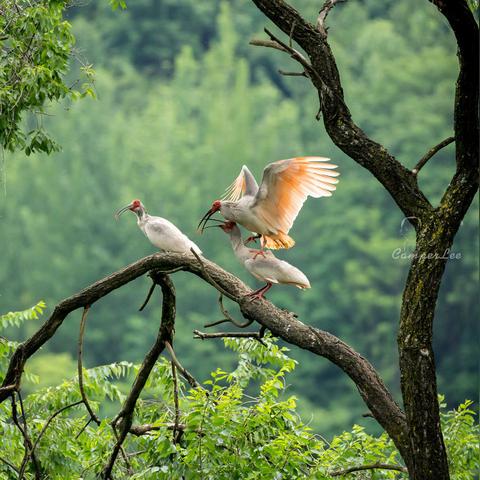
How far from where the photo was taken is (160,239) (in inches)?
291

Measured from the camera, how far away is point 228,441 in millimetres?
6355

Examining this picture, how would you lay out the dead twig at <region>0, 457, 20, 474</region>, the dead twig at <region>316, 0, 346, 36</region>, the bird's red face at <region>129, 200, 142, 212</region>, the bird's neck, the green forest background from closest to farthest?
the dead twig at <region>316, 0, 346, 36</region> → the dead twig at <region>0, 457, 20, 474</region> → the bird's neck → the bird's red face at <region>129, 200, 142, 212</region> → the green forest background

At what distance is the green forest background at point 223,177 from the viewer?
42188 millimetres

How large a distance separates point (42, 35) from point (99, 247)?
38.4 metres

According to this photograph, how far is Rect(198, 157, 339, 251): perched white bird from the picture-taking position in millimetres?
6543

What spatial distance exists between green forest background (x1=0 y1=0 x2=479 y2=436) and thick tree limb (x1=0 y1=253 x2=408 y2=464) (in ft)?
101

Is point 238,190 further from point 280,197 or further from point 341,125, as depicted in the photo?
point 341,125

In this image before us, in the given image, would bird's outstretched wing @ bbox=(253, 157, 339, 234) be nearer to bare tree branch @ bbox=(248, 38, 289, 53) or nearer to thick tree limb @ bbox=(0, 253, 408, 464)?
thick tree limb @ bbox=(0, 253, 408, 464)

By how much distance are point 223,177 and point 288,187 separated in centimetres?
4349

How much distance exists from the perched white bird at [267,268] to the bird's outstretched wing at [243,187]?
1.06 ft

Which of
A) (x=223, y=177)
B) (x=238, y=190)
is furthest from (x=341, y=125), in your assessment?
(x=223, y=177)

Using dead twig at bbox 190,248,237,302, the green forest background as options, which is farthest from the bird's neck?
the green forest background

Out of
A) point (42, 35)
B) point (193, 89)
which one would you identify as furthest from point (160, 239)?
point (193, 89)

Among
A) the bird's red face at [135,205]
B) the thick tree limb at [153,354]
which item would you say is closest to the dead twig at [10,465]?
the thick tree limb at [153,354]
